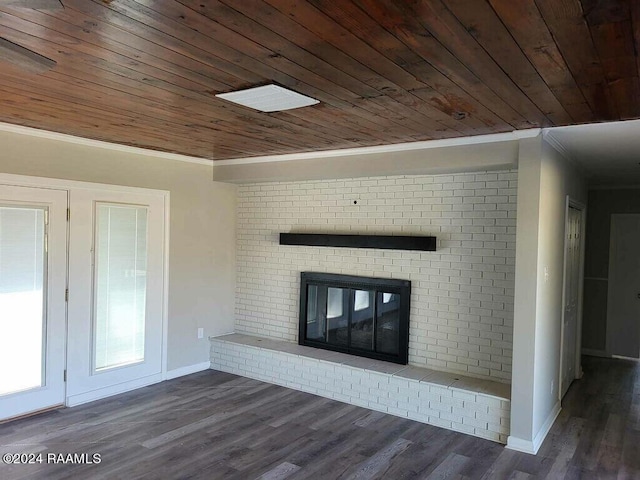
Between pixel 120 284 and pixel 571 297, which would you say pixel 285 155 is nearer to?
pixel 120 284

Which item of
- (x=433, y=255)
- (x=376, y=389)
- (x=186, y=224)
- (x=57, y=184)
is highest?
(x=57, y=184)

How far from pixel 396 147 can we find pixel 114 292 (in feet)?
9.84

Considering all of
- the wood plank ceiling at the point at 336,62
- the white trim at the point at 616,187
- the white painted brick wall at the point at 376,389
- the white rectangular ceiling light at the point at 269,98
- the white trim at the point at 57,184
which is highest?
the wood plank ceiling at the point at 336,62

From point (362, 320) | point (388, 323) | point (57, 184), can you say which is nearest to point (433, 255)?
point (388, 323)

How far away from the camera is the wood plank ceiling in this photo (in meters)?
1.77

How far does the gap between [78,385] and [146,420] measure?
0.83 m

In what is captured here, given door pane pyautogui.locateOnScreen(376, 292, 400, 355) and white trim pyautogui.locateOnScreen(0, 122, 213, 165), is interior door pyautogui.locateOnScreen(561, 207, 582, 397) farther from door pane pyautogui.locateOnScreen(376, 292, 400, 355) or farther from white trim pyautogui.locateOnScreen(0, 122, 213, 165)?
white trim pyautogui.locateOnScreen(0, 122, 213, 165)

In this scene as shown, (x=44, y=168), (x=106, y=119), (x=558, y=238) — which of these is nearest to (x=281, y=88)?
(x=106, y=119)

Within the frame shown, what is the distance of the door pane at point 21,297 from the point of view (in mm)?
3957

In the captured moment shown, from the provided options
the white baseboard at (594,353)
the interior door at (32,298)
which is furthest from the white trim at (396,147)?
the white baseboard at (594,353)

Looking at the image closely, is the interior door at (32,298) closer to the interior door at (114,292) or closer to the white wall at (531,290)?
the interior door at (114,292)

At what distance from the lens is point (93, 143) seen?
4.46 metres

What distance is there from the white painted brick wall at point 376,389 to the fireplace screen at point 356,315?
1.22 feet

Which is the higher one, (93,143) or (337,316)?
(93,143)
